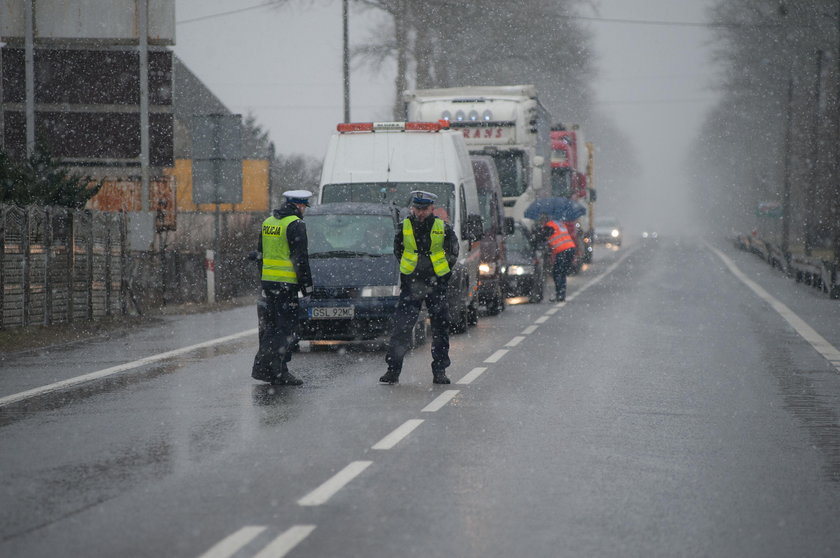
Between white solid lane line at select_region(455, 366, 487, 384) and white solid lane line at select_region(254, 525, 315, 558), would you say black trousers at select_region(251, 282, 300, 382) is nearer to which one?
white solid lane line at select_region(455, 366, 487, 384)

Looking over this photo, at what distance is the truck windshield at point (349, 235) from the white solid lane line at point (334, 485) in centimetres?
834

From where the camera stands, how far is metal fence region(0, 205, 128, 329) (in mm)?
18656

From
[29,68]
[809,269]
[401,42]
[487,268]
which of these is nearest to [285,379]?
[487,268]

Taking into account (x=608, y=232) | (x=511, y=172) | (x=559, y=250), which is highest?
(x=511, y=172)

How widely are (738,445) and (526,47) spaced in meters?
47.6

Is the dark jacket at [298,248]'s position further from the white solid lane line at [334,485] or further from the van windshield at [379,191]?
the van windshield at [379,191]

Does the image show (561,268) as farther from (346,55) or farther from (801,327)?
(346,55)

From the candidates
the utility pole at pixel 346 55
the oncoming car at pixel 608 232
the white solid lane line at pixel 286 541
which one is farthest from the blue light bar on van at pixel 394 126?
the oncoming car at pixel 608 232

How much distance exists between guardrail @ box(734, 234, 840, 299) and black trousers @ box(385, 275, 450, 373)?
17985mm

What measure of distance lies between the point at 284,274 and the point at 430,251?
138cm

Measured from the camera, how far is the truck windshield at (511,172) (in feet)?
99.9

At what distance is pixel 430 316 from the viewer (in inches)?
508

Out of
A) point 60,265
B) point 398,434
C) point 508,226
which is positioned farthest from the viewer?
point 508,226

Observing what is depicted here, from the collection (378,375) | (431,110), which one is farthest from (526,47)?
(378,375)
